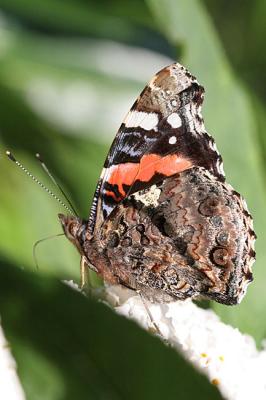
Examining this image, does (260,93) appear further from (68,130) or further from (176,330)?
(176,330)

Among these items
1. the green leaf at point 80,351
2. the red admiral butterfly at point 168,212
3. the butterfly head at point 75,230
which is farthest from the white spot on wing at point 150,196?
the green leaf at point 80,351

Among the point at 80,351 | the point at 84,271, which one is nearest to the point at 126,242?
the point at 84,271

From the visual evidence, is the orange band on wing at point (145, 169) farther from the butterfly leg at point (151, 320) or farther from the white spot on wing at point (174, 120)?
the butterfly leg at point (151, 320)

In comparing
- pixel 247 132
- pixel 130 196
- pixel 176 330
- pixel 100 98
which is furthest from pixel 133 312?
pixel 100 98

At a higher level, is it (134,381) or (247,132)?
(247,132)

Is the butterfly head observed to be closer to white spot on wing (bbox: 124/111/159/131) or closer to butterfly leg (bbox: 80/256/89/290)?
butterfly leg (bbox: 80/256/89/290)

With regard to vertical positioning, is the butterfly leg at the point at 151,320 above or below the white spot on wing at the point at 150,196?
below

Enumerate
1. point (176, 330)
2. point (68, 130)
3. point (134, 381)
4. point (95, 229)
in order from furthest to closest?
point (68, 130), point (95, 229), point (176, 330), point (134, 381)
